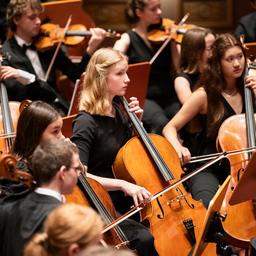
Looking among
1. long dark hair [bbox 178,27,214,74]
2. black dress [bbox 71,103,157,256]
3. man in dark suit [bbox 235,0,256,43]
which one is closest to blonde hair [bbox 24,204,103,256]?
black dress [bbox 71,103,157,256]

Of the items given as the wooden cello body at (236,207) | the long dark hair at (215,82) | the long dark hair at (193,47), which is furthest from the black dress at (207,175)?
the long dark hair at (193,47)

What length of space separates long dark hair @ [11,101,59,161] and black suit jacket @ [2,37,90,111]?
1002 mm

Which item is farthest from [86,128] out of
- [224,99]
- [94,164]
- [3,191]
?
[224,99]

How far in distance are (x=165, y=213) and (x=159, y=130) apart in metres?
1.18

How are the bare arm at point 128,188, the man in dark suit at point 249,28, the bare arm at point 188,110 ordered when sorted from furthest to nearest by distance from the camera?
the man in dark suit at point 249,28
the bare arm at point 188,110
the bare arm at point 128,188

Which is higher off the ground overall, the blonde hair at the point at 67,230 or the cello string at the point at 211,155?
the blonde hair at the point at 67,230

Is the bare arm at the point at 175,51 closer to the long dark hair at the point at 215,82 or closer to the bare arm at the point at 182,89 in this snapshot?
the bare arm at the point at 182,89

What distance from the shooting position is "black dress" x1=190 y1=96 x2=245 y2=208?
2457mm

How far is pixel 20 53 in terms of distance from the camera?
3.15 meters

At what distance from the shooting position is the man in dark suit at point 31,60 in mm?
2994

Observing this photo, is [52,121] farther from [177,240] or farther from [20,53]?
[20,53]

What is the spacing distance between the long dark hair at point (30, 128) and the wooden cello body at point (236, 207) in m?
0.86

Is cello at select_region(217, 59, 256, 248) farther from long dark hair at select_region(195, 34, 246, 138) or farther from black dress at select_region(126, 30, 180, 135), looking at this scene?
black dress at select_region(126, 30, 180, 135)

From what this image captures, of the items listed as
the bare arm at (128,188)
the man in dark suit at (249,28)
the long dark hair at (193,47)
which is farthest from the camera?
the man in dark suit at (249,28)
